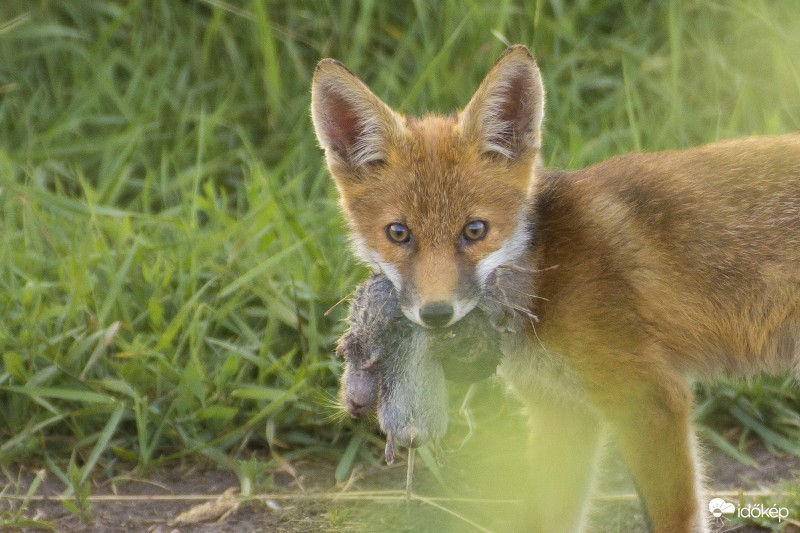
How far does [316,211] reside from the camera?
5.39 metres

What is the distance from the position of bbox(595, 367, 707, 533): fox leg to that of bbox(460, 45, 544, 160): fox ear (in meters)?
0.89

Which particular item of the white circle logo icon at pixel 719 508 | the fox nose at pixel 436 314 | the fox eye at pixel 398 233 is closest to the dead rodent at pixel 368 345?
the fox nose at pixel 436 314

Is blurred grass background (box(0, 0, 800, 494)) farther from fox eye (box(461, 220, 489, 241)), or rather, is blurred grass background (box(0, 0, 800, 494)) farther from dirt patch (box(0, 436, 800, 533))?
fox eye (box(461, 220, 489, 241))

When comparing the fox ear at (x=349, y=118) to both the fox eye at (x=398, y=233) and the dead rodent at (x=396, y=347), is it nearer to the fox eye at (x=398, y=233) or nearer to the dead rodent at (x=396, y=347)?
the fox eye at (x=398, y=233)

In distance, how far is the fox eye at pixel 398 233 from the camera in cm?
371

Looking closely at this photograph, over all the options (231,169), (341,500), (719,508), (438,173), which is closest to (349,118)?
(438,173)

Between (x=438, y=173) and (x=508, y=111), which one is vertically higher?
(x=508, y=111)

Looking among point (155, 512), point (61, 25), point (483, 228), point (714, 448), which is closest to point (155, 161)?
point (61, 25)

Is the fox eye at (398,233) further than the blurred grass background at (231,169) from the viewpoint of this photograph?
No

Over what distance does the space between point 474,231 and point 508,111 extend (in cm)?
48

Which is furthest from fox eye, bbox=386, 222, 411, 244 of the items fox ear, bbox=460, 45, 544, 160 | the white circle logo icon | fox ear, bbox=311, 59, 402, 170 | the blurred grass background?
the white circle logo icon

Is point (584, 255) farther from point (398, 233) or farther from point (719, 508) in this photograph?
point (719, 508)

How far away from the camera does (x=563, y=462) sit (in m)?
4.02

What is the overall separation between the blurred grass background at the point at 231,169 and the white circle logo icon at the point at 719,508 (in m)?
0.53
